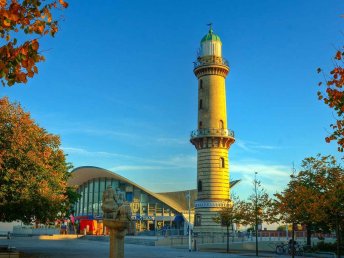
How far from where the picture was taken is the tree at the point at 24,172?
22.8 m

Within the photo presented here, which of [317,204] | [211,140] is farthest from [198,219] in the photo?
[317,204]

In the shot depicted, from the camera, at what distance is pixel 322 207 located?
77.8 feet

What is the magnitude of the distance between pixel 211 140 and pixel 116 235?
121 ft

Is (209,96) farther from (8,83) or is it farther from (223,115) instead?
(8,83)

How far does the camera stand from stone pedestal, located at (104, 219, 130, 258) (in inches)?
534

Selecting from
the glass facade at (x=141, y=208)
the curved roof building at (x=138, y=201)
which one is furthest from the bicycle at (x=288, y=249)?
the glass facade at (x=141, y=208)

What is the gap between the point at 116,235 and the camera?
1371 centimetres

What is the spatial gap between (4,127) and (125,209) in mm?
12845

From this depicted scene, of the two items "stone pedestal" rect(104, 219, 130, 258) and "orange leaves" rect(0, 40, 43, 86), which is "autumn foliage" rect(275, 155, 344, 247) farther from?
"orange leaves" rect(0, 40, 43, 86)

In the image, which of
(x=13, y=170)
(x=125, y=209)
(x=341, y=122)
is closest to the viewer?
(x=341, y=122)

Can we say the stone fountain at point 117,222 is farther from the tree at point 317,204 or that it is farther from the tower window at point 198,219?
the tower window at point 198,219

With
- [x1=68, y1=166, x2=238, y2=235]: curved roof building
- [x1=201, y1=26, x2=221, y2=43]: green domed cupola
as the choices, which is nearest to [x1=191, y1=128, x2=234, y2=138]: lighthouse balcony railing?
[x1=201, y1=26, x2=221, y2=43]: green domed cupola

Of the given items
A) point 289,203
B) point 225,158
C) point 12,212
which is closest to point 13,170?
point 12,212

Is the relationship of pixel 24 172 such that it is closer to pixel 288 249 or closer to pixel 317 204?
pixel 317 204
